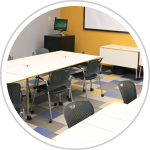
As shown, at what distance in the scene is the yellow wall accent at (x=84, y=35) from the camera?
7250 millimetres

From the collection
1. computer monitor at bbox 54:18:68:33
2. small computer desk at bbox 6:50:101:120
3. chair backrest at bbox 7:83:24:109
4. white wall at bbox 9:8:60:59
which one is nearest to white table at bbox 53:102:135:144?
chair backrest at bbox 7:83:24:109

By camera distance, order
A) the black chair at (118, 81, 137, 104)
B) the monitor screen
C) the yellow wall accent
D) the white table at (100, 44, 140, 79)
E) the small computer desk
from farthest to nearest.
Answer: the monitor screen, the yellow wall accent, the white table at (100, 44, 140, 79), the small computer desk, the black chair at (118, 81, 137, 104)

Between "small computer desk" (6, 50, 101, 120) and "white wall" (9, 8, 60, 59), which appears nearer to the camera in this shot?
"small computer desk" (6, 50, 101, 120)

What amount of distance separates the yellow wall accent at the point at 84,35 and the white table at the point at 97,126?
4948 millimetres

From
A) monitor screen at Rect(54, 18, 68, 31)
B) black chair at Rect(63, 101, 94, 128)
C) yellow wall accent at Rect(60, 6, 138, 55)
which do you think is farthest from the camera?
monitor screen at Rect(54, 18, 68, 31)

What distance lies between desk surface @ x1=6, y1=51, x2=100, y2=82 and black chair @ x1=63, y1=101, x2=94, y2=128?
4.36ft

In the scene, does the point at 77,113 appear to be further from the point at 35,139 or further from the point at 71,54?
the point at 71,54

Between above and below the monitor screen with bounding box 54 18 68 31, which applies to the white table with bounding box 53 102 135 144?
below

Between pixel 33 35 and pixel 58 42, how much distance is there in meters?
0.89

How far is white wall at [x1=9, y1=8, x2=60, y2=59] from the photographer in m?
7.08

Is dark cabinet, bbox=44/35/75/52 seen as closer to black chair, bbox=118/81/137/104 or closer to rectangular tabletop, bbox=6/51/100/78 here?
rectangular tabletop, bbox=6/51/100/78

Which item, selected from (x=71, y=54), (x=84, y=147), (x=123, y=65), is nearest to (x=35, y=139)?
(x=84, y=147)

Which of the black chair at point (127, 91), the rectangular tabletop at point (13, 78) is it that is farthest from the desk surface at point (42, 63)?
the black chair at point (127, 91)

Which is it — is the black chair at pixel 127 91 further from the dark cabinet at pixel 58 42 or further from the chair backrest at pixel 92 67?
the dark cabinet at pixel 58 42
